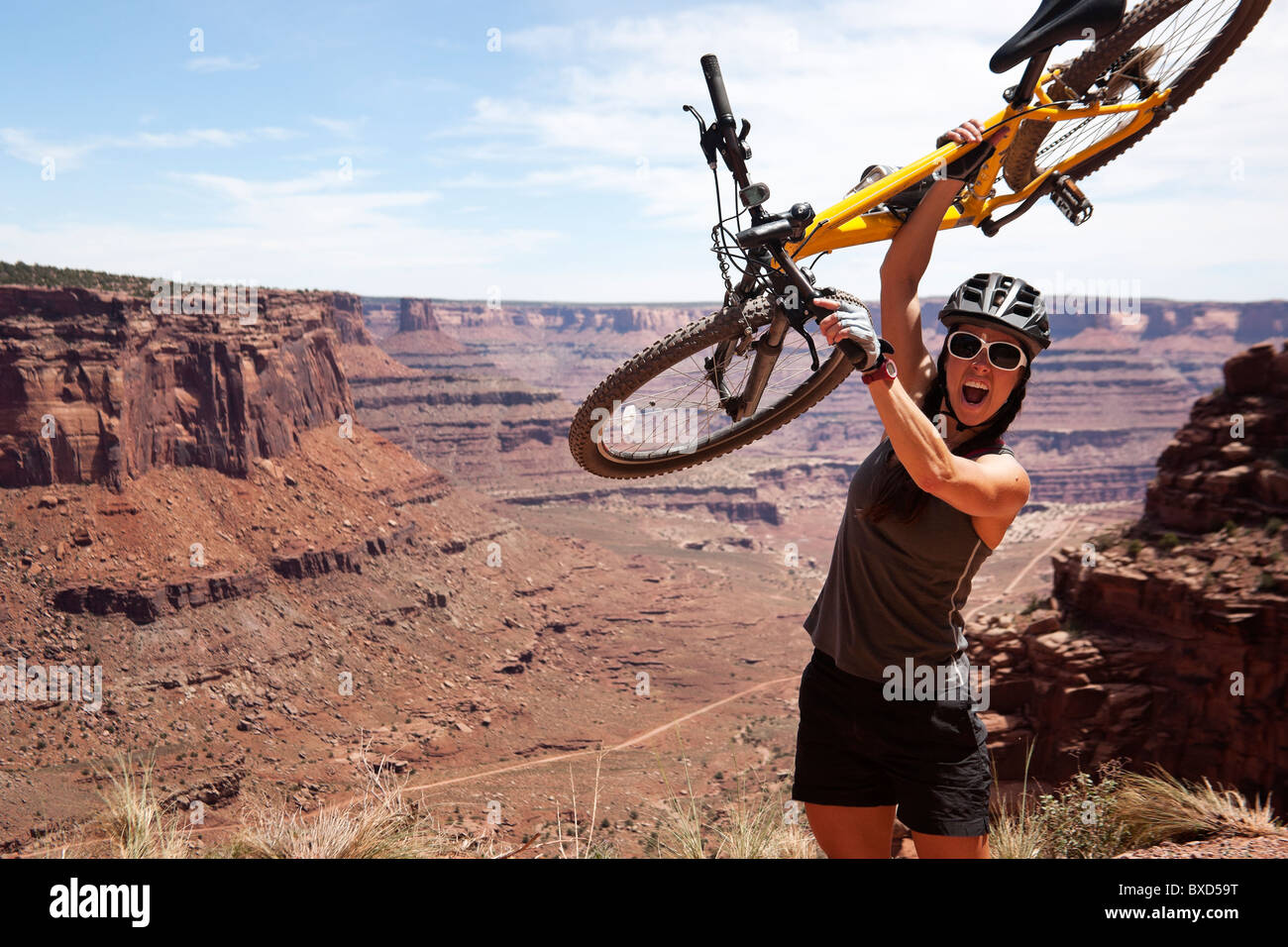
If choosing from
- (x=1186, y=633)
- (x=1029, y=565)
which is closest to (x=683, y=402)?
Result: (x=1186, y=633)

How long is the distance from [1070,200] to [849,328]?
2.71 metres

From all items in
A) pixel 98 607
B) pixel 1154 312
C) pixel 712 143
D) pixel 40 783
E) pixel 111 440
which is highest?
pixel 1154 312

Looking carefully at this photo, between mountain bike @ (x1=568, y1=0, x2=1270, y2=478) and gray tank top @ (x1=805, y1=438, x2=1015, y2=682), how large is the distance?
0.88m

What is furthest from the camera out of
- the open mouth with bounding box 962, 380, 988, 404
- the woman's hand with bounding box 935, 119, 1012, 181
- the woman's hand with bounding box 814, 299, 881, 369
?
the woman's hand with bounding box 935, 119, 1012, 181

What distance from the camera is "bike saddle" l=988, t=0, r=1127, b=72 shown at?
11.3 feet

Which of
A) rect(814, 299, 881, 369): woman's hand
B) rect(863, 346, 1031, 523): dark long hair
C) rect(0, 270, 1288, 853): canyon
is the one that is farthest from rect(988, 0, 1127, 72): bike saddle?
rect(0, 270, 1288, 853): canyon

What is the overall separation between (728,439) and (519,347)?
188m

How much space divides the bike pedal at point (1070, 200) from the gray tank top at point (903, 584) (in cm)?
207

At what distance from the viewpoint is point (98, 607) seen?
3838 cm

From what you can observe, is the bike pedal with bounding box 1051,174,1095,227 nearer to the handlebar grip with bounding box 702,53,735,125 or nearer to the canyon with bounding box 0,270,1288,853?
the handlebar grip with bounding box 702,53,735,125

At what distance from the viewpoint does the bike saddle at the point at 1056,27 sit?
344 cm
